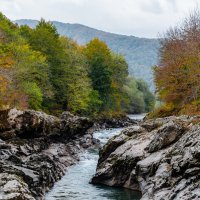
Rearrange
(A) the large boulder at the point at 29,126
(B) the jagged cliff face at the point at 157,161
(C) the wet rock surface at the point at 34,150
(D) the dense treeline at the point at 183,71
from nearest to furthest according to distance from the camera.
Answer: (B) the jagged cliff face at the point at 157,161 < (C) the wet rock surface at the point at 34,150 < (A) the large boulder at the point at 29,126 < (D) the dense treeline at the point at 183,71

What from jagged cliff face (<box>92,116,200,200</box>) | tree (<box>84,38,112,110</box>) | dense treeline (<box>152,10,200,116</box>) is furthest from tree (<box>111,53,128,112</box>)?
jagged cliff face (<box>92,116,200,200</box>)

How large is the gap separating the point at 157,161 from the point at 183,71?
76.7ft

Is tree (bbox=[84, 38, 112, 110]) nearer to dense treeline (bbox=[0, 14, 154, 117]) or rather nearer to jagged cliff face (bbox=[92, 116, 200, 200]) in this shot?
dense treeline (bbox=[0, 14, 154, 117])

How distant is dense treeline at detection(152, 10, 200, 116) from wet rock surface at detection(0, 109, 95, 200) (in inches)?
542

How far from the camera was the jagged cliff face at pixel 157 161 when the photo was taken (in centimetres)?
2205

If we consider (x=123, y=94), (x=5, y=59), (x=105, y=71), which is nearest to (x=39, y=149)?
(x=5, y=59)

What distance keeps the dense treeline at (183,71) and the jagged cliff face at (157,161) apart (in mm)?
9749

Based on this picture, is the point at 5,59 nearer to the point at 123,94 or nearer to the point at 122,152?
the point at 122,152

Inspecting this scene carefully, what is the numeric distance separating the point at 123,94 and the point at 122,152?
83903 mm

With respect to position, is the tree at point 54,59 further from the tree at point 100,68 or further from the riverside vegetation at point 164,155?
the riverside vegetation at point 164,155

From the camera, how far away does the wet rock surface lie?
84.2ft

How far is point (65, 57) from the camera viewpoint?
84.1 m

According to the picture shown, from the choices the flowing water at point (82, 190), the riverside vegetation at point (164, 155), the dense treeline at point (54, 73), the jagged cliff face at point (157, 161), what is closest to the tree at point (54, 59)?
the dense treeline at point (54, 73)

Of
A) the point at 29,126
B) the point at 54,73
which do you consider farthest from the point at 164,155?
the point at 54,73
